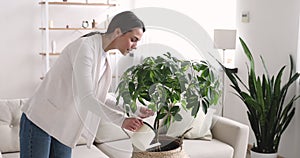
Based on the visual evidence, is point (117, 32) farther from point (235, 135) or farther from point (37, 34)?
point (37, 34)

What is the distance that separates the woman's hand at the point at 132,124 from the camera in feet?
4.12

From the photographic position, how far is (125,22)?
1.38 m

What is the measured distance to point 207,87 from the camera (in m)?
1.29

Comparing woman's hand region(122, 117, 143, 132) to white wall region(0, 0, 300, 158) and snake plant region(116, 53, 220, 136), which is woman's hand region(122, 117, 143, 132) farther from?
white wall region(0, 0, 300, 158)

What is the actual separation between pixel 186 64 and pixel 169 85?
94 mm

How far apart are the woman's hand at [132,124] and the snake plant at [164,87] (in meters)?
0.03

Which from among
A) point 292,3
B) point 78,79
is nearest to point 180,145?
point 78,79

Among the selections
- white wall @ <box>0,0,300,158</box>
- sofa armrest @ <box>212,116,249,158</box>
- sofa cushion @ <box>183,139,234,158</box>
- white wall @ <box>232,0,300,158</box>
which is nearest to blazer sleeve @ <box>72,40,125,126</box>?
sofa cushion @ <box>183,139,234,158</box>

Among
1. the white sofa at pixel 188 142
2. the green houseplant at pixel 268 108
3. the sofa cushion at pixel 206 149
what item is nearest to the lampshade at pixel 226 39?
the green houseplant at pixel 268 108

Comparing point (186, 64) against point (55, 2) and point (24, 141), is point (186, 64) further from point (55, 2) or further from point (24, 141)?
point (55, 2)

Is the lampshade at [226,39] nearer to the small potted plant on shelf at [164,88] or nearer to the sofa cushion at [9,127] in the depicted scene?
the sofa cushion at [9,127]

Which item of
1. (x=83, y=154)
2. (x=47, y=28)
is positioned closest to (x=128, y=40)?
(x=83, y=154)

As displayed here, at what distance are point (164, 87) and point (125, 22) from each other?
28 centimetres

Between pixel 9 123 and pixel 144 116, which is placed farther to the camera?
pixel 9 123
